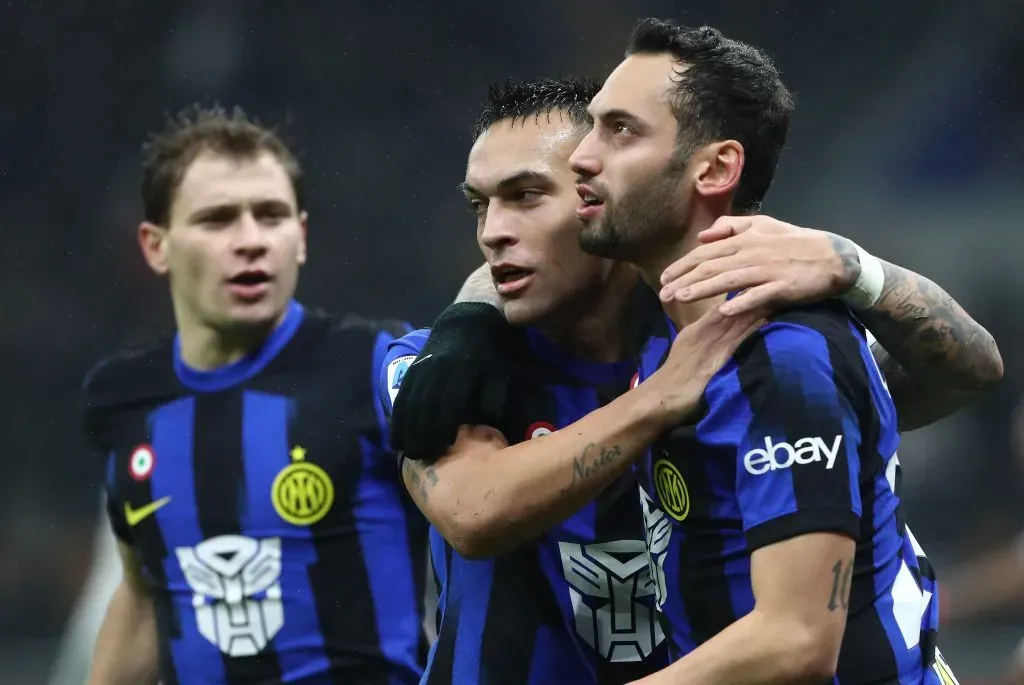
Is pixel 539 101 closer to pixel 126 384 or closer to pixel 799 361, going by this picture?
pixel 799 361

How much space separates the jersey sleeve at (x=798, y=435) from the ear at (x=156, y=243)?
2180 mm

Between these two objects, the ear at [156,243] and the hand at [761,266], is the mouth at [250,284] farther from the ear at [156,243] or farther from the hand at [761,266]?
the hand at [761,266]

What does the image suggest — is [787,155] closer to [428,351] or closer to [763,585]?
[428,351]

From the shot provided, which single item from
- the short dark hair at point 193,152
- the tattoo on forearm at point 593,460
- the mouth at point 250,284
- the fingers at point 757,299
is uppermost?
the short dark hair at point 193,152

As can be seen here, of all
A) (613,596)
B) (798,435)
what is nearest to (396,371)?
(613,596)

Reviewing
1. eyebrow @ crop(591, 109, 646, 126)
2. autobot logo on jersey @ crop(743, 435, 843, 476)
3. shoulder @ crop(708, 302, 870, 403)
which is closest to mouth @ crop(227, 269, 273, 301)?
eyebrow @ crop(591, 109, 646, 126)

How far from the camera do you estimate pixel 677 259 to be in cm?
244

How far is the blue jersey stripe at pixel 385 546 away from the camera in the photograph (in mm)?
3273

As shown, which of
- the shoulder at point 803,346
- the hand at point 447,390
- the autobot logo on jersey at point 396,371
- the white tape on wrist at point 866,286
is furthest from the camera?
the autobot logo on jersey at point 396,371

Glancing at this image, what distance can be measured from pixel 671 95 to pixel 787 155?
5.01 metres

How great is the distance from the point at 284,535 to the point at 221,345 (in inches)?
22.4

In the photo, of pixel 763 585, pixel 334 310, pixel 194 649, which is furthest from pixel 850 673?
pixel 334 310

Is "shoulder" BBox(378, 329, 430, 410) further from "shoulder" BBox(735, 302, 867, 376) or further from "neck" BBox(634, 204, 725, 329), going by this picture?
"shoulder" BBox(735, 302, 867, 376)

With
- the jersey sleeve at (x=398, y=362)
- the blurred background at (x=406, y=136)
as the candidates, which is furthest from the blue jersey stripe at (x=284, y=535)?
the blurred background at (x=406, y=136)
